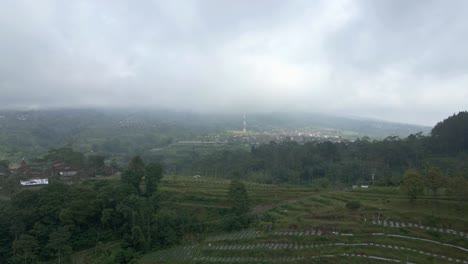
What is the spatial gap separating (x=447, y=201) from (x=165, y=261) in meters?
24.7

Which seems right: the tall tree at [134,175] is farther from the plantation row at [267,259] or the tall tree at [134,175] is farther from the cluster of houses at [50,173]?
the plantation row at [267,259]

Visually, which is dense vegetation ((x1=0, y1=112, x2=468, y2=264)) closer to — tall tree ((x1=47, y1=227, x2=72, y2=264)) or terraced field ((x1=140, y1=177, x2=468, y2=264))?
tall tree ((x1=47, y1=227, x2=72, y2=264))

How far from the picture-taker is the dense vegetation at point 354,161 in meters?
43.2

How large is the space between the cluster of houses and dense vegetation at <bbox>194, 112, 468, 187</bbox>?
18172mm

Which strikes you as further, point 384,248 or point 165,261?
point 165,261

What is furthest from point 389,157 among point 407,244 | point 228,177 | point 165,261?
point 165,261

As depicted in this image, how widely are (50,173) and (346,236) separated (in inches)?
1546

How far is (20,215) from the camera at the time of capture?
2759cm

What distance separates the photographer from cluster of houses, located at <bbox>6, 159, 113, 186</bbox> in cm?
3984

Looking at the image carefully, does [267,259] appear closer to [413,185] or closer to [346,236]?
[346,236]

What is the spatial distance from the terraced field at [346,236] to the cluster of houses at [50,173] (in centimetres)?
2273

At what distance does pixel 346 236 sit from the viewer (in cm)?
2281

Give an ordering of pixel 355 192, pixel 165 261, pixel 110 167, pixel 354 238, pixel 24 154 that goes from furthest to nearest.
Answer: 1. pixel 24 154
2. pixel 110 167
3. pixel 355 192
4. pixel 165 261
5. pixel 354 238

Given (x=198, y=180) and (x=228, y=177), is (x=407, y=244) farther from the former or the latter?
(x=228, y=177)
